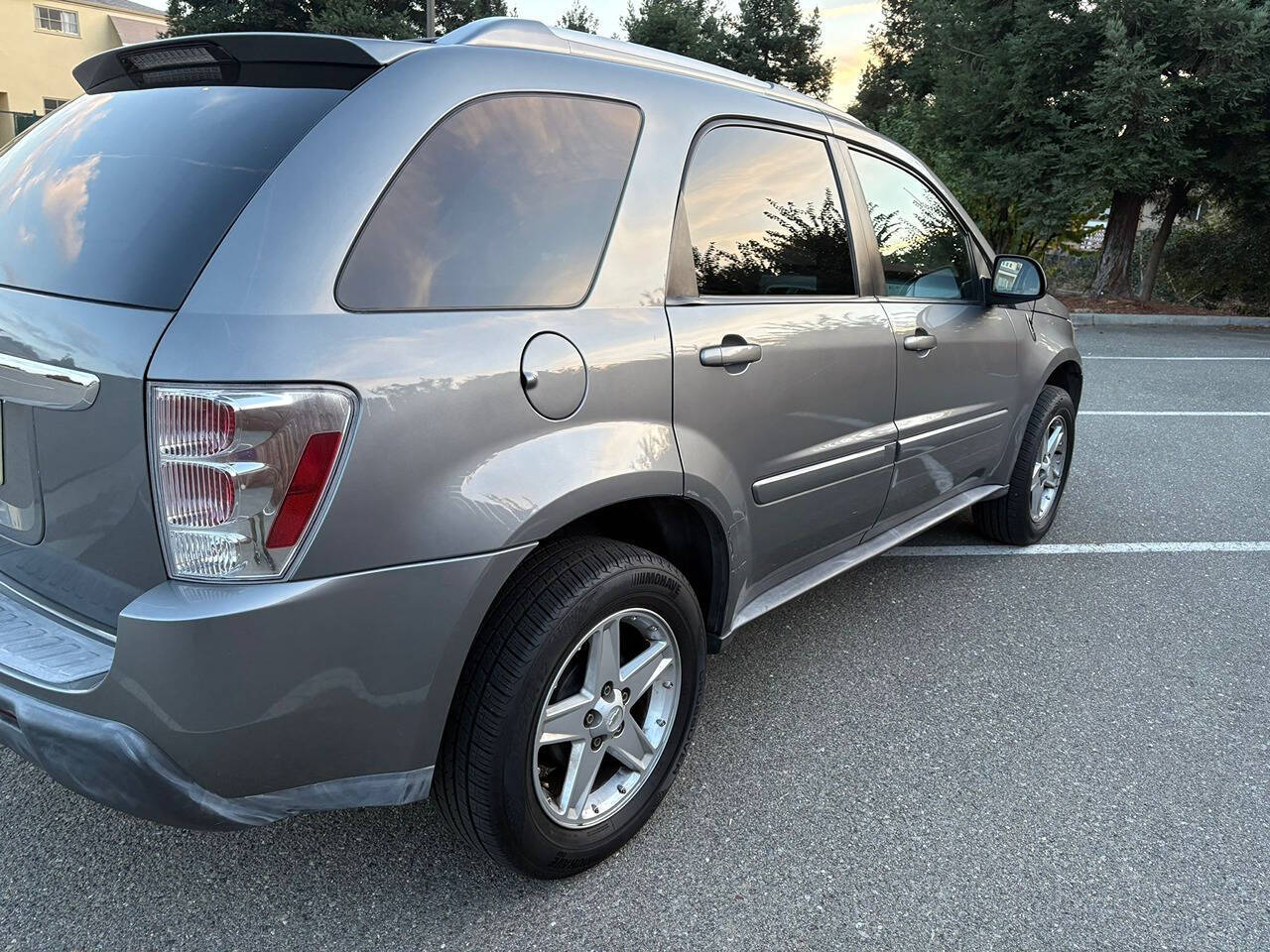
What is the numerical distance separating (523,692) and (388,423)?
0.61 metres

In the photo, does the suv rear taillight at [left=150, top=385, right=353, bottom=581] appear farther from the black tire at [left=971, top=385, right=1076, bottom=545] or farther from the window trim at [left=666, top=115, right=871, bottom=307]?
the black tire at [left=971, top=385, right=1076, bottom=545]

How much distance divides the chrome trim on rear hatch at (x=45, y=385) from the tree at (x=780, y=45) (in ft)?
106

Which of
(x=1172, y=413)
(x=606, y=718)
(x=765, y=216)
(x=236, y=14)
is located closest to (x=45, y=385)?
(x=606, y=718)

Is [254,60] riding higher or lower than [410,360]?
higher

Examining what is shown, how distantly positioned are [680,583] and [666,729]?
15.2 inches

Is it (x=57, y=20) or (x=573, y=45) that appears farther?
(x=57, y=20)

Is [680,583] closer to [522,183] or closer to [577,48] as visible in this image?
[522,183]

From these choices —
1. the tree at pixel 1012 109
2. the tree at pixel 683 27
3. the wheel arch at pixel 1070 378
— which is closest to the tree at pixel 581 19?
the tree at pixel 683 27

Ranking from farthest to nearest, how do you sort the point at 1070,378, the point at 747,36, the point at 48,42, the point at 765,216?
the point at 48,42, the point at 747,36, the point at 1070,378, the point at 765,216

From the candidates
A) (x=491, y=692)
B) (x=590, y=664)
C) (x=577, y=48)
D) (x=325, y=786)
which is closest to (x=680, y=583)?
(x=590, y=664)

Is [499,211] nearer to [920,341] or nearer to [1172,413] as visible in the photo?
[920,341]

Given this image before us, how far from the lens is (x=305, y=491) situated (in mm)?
1594

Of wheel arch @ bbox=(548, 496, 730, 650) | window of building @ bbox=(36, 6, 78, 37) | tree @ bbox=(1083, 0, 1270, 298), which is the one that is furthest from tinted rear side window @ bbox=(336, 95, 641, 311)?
window of building @ bbox=(36, 6, 78, 37)

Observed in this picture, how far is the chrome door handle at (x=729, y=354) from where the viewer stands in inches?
89.5
